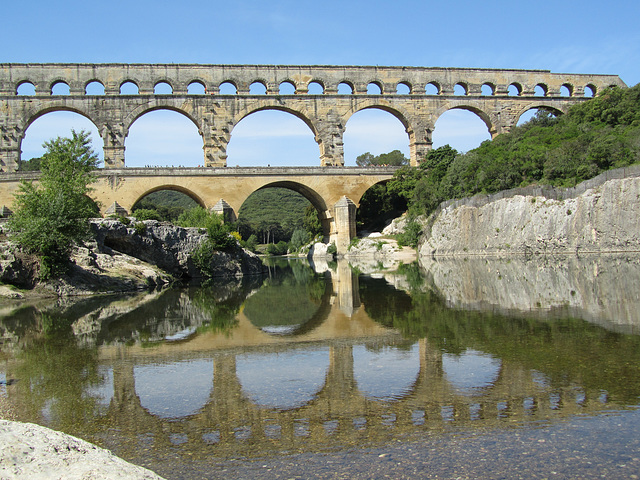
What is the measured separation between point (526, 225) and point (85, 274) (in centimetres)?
2102

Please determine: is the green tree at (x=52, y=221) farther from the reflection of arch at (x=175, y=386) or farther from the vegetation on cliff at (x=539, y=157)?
the vegetation on cliff at (x=539, y=157)

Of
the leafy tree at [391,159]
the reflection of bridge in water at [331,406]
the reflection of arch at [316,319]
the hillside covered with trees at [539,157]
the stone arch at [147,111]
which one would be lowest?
the reflection of bridge in water at [331,406]

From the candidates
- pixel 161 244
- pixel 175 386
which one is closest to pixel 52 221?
pixel 161 244

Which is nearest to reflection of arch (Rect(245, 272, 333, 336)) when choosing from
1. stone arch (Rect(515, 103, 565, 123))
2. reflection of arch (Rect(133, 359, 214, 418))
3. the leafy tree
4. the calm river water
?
the calm river water

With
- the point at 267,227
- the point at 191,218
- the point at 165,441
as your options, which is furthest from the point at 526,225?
the point at 267,227

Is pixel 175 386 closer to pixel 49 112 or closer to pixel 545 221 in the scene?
pixel 545 221

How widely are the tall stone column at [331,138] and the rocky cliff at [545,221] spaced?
974 cm

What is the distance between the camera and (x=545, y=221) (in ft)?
90.7

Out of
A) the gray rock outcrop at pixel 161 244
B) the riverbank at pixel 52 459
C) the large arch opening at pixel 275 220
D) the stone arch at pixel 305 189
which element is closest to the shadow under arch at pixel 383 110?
the stone arch at pixel 305 189

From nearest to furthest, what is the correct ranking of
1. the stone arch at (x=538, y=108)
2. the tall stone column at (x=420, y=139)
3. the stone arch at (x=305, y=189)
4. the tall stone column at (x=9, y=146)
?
the tall stone column at (x=9, y=146), the stone arch at (x=305, y=189), the tall stone column at (x=420, y=139), the stone arch at (x=538, y=108)

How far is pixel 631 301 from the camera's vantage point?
10.2m

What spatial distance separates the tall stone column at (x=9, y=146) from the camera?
39344 millimetres

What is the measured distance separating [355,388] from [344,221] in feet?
117

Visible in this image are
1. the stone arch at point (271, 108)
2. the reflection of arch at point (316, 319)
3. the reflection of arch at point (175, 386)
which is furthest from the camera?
the stone arch at point (271, 108)
